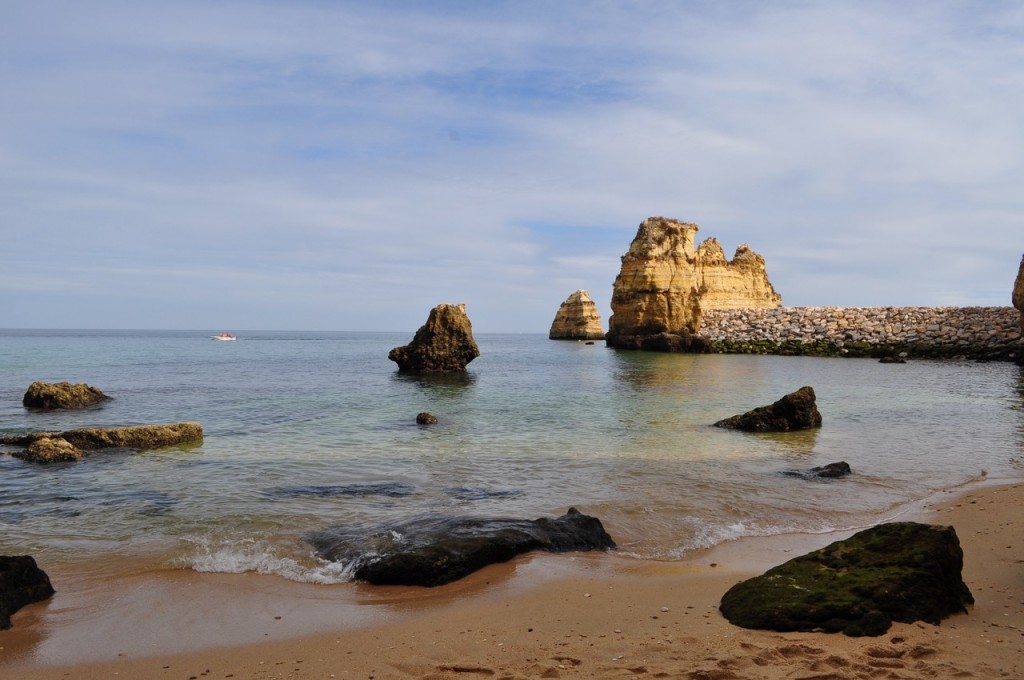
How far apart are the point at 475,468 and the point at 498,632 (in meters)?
7.64

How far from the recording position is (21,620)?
5969mm

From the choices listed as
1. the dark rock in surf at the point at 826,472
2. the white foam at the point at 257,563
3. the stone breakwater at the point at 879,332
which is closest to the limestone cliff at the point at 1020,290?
the stone breakwater at the point at 879,332

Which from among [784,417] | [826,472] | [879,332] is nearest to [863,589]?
[826,472]

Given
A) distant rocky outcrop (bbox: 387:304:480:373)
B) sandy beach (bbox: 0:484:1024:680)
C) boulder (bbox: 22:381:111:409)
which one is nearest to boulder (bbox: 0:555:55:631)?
sandy beach (bbox: 0:484:1024:680)

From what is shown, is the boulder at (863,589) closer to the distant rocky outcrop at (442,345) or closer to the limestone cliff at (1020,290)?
the distant rocky outcrop at (442,345)

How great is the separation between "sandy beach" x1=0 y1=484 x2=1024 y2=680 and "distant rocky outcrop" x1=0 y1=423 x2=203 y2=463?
7929 mm

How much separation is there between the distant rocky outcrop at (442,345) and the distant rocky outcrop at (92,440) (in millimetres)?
23132

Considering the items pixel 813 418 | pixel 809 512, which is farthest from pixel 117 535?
pixel 813 418

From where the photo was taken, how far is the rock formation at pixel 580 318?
4279 inches

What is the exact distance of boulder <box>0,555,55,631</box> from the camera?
603 cm

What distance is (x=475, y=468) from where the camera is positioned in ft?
43.4

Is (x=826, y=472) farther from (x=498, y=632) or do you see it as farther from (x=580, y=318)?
(x=580, y=318)

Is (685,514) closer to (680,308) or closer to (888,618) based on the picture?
(888,618)

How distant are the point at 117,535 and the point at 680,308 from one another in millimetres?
60487
